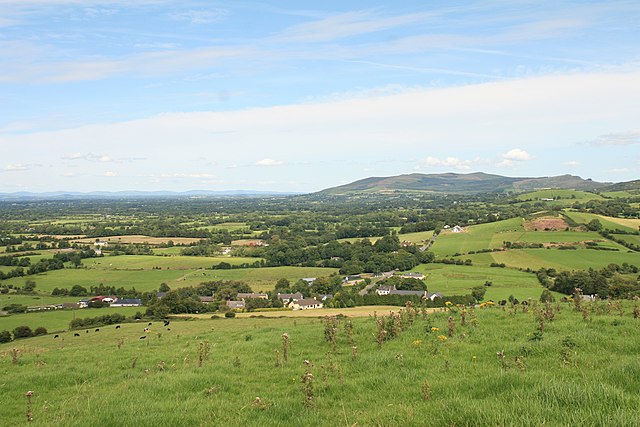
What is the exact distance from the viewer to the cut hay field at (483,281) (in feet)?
178

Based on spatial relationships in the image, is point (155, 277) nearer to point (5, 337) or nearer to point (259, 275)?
point (259, 275)

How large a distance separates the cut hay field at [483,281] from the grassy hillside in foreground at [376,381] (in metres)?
41.2

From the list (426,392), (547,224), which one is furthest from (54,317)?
(547,224)

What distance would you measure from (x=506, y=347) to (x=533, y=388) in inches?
178

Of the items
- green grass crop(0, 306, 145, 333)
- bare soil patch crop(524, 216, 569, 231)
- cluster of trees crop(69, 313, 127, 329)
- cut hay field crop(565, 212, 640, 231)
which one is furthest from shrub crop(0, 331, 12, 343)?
cut hay field crop(565, 212, 640, 231)

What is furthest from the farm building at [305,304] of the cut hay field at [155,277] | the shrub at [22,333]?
the shrub at [22,333]

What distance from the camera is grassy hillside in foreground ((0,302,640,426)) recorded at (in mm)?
6027

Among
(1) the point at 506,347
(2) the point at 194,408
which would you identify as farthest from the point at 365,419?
(1) the point at 506,347

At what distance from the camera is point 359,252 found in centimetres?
10200

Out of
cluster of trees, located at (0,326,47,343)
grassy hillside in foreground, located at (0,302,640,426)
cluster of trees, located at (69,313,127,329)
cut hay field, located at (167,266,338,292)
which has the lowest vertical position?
cut hay field, located at (167,266,338,292)

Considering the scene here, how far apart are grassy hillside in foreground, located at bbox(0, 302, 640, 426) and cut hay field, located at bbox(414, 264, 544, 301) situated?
135 ft

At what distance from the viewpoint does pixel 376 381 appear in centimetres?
890

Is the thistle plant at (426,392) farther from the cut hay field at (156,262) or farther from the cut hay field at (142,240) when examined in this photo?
the cut hay field at (142,240)

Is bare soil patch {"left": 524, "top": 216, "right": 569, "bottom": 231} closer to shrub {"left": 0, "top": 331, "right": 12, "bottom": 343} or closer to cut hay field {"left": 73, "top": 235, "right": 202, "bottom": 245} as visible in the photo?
cut hay field {"left": 73, "top": 235, "right": 202, "bottom": 245}
